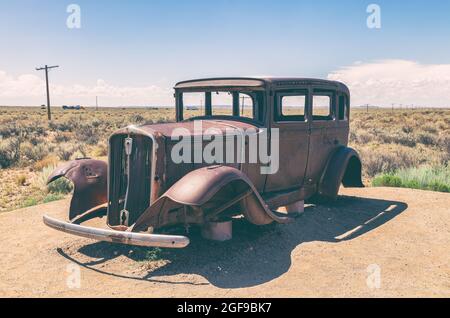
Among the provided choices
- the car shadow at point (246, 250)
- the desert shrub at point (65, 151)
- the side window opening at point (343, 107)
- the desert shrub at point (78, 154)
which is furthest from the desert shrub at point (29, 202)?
the side window opening at point (343, 107)

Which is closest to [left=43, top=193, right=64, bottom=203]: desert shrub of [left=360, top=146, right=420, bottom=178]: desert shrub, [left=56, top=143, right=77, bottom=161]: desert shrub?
[left=56, top=143, right=77, bottom=161]: desert shrub

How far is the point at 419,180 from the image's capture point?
1025cm

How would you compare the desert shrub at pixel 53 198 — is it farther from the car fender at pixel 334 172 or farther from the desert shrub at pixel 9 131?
the desert shrub at pixel 9 131

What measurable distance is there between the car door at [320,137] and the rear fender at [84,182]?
3.27m

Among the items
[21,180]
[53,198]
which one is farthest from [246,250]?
[21,180]

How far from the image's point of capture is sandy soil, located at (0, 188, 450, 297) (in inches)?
181

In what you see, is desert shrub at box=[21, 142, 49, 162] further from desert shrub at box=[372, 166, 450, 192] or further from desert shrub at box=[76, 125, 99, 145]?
desert shrub at box=[372, 166, 450, 192]

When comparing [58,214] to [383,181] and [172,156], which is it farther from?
[383,181]

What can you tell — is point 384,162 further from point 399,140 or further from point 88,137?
point 88,137

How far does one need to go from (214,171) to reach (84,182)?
2262 millimetres

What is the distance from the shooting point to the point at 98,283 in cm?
477

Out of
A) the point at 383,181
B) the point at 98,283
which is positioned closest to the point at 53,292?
the point at 98,283

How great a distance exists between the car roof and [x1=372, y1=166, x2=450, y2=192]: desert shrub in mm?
3856

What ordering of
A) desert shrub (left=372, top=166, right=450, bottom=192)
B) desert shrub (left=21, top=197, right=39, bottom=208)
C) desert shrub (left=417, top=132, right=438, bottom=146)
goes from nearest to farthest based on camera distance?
desert shrub (left=21, top=197, right=39, bottom=208) < desert shrub (left=372, top=166, right=450, bottom=192) < desert shrub (left=417, top=132, right=438, bottom=146)
